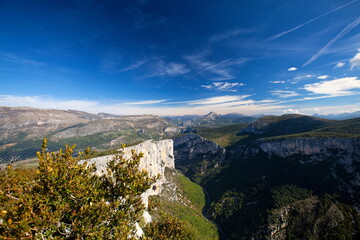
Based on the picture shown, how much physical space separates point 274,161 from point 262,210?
194 ft

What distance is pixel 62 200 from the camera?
1037 centimetres

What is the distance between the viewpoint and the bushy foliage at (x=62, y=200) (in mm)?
8438

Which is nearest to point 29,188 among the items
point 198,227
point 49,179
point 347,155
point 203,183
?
point 49,179

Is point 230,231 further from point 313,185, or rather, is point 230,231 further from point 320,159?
point 320,159

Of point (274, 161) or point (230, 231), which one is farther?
point (274, 161)

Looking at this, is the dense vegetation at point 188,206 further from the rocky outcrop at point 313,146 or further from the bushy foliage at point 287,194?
the rocky outcrop at point 313,146

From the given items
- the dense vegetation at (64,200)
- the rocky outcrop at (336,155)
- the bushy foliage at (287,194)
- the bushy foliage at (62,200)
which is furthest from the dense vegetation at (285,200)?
the bushy foliage at (62,200)

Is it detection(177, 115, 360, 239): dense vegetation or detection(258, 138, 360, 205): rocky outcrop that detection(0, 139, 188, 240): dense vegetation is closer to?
detection(177, 115, 360, 239): dense vegetation

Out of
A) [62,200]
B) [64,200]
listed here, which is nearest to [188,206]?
[64,200]

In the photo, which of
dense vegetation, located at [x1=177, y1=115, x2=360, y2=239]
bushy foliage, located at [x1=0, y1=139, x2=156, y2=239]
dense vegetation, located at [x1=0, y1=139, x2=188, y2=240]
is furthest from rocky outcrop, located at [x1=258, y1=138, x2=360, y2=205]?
bushy foliage, located at [x1=0, y1=139, x2=156, y2=239]

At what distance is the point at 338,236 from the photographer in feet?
256

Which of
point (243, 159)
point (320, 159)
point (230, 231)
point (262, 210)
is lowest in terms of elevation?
point (230, 231)

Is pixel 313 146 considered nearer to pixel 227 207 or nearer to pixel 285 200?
pixel 285 200

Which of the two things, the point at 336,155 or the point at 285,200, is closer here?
the point at 285,200
